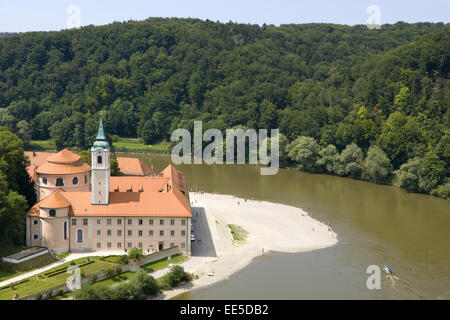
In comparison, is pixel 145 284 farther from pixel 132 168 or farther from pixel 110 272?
pixel 132 168

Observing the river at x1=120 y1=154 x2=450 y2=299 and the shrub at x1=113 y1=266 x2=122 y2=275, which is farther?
the river at x1=120 y1=154 x2=450 y2=299

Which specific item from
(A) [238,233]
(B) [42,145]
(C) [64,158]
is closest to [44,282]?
(C) [64,158]

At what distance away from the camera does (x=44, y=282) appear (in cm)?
4419

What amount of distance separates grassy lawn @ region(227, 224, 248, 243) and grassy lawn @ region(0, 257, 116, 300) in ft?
49.9

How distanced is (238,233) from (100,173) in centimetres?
1623

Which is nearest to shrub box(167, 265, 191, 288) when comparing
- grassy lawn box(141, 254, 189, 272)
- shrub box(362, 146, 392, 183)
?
grassy lawn box(141, 254, 189, 272)

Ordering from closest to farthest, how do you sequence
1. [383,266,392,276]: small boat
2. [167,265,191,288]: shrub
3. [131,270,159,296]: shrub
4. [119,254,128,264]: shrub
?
[131,270,159,296]: shrub → [167,265,191,288]: shrub → [119,254,128,264]: shrub → [383,266,392,276]: small boat

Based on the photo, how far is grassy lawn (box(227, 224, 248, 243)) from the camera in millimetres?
58875

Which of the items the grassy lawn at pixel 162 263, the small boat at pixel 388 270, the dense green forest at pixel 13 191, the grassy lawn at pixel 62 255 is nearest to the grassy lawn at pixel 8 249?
the dense green forest at pixel 13 191

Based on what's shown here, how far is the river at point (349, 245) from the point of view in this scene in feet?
154

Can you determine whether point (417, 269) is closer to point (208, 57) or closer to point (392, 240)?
point (392, 240)

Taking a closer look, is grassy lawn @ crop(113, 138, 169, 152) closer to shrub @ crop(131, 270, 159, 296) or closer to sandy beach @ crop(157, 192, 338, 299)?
sandy beach @ crop(157, 192, 338, 299)

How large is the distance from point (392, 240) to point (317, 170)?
128 ft


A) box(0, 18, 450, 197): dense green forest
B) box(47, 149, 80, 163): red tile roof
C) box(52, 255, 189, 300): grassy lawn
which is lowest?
box(52, 255, 189, 300): grassy lawn
